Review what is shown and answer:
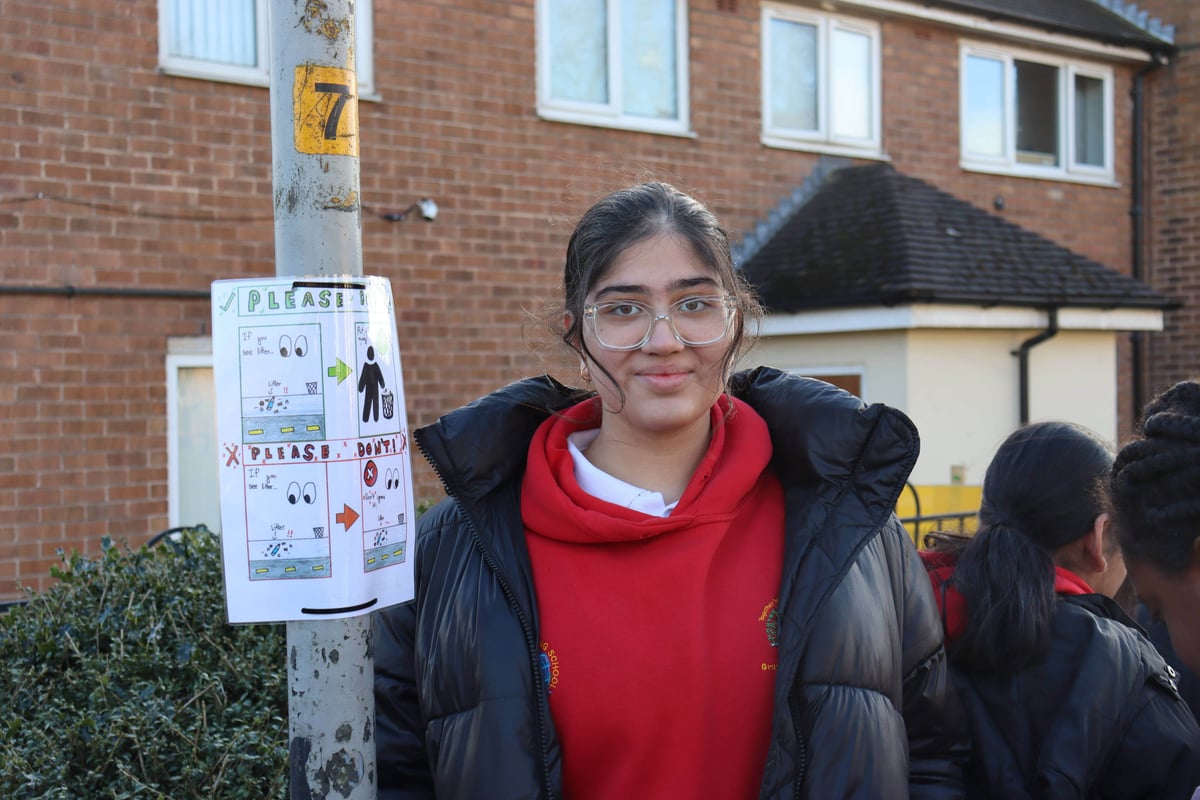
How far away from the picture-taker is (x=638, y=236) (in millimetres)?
2238

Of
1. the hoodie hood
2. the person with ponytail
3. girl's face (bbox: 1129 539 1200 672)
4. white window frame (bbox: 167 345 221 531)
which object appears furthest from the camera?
white window frame (bbox: 167 345 221 531)

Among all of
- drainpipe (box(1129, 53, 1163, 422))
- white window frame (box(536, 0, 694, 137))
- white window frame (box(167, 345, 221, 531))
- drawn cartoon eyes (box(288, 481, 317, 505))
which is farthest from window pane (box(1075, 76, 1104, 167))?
drawn cartoon eyes (box(288, 481, 317, 505))

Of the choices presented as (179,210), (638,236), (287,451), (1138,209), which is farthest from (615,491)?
→ (1138,209)

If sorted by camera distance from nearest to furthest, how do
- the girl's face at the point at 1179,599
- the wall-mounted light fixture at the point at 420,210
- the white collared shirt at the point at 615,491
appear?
the girl's face at the point at 1179,599
the white collared shirt at the point at 615,491
the wall-mounted light fixture at the point at 420,210

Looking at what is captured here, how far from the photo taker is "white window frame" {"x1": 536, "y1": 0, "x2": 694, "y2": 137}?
9.64 metres

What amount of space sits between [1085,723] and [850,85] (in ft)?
33.7

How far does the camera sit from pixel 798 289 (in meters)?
10.4

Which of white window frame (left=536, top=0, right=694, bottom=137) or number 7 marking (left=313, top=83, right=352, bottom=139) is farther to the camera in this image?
white window frame (left=536, top=0, right=694, bottom=137)

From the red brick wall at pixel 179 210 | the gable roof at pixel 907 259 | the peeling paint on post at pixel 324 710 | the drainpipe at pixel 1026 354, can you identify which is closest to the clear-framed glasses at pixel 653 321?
the peeling paint on post at pixel 324 710

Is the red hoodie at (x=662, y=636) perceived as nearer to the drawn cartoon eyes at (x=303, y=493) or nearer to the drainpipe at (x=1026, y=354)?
the drawn cartoon eyes at (x=303, y=493)

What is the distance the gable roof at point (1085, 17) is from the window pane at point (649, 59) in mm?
3096

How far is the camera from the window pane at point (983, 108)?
501 inches

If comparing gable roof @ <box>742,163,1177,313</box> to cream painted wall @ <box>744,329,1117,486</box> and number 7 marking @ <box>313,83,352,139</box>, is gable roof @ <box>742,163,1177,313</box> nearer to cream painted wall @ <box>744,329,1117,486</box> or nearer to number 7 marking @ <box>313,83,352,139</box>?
Answer: cream painted wall @ <box>744,329,1117,486</box>

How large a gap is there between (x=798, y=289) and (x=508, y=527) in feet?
27.9
